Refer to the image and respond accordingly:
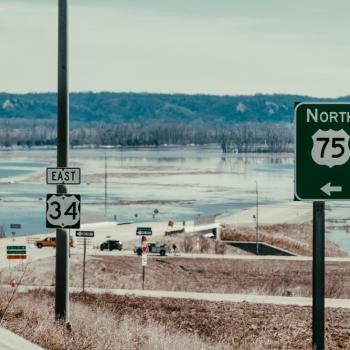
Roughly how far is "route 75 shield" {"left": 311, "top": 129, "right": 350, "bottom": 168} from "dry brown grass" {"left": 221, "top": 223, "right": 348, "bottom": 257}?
170ft

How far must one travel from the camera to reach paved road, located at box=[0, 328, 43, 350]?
9672 mm

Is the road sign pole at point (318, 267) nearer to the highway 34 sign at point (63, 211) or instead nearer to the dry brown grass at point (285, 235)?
the highway 34 sign at point (63, 211)

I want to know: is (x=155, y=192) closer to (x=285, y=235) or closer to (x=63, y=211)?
(x=285, y=235)

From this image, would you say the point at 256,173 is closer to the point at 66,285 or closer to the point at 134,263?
the point at 134,263

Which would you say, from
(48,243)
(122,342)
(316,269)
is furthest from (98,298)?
(48,243)

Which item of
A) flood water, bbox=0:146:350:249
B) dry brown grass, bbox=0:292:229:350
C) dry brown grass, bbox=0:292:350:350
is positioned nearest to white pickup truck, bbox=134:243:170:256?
flood water, bbox=0:146:350:249

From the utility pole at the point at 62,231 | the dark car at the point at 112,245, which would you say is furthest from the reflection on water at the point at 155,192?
the utility pole at the point at 62,231

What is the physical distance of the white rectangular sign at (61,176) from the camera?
497 inches

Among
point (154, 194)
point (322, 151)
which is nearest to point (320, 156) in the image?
point (322, 151)

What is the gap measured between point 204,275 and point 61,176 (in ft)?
95.5

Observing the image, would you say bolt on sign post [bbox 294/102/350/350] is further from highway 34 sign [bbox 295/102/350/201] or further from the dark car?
the dark car

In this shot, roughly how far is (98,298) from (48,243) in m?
29.7

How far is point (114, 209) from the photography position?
94.5 m

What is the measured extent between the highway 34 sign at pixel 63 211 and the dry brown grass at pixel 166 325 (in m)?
1.24
